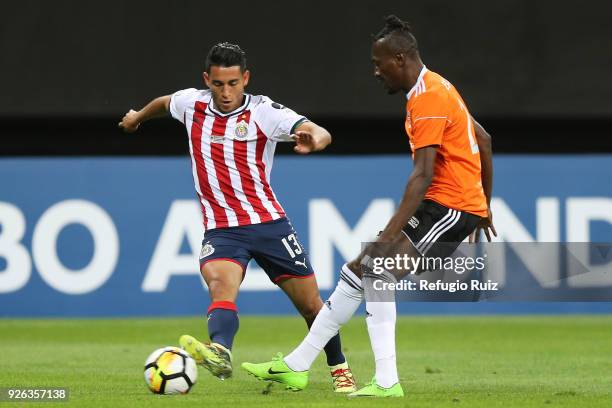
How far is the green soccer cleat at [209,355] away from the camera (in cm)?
675

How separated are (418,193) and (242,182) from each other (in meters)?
1.37

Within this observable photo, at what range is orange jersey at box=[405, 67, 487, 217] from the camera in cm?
679

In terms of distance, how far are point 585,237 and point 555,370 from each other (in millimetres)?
4633

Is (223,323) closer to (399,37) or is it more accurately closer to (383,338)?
(383,338)

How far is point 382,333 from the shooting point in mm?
6938

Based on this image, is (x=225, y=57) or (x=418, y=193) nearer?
(x=418, y=193)

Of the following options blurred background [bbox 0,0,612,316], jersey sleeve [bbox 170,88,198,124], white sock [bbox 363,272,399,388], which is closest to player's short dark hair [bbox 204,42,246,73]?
jersey sleeve [bbox 170,88,198,124]

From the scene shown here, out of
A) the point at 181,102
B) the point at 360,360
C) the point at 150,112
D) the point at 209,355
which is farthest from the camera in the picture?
the point at 360,360

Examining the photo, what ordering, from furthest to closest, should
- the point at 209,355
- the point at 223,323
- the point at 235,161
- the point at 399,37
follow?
the point at 235,161
the point at 223,323
the point at 399,37
the point at 209,355

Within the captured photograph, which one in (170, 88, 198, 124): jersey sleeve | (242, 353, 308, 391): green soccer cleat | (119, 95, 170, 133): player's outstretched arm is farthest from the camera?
(119, 95, 170, 133): player's outstretched arm

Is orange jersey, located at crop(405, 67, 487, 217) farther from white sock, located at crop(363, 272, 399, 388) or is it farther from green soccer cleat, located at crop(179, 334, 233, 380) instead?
green soccer cleat, located at crop(179, 334, 233, 380)

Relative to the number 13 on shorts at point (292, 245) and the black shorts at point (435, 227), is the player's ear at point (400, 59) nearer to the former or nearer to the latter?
the black shorts at point (435, 227)

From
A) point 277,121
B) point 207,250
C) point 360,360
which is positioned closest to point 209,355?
point 207,250

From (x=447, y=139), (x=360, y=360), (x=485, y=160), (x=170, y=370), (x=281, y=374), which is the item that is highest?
(x=447, y=139)
